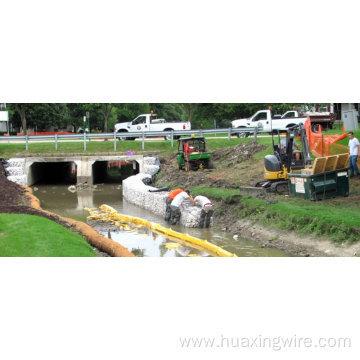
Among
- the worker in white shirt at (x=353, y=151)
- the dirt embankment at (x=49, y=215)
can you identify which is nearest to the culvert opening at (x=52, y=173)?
the dirt embankment at (x=49, y=215)

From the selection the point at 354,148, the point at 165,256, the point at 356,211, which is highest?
the point at 354,148

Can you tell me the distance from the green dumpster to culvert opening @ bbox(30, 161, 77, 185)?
75.1ft

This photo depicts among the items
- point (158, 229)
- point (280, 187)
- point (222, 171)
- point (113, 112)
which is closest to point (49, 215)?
point (158, 229)

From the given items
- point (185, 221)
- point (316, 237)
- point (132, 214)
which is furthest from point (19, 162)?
point (316, 237)

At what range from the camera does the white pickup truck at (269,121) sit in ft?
123

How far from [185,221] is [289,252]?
18.8 ft

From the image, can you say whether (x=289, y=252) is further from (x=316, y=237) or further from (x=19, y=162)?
(x=19, y=162)

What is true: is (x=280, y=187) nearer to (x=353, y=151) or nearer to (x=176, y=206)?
(x=353, y=151)

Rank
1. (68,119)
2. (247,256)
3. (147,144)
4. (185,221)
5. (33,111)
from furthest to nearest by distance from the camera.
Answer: (68,119), (33,111), (147,144), (185,221), (247,256)

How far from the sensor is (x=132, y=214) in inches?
951

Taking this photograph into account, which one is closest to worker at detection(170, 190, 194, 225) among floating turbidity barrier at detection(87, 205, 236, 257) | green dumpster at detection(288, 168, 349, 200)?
floating turbidity barrier at detection(87, 205, 236, 257)

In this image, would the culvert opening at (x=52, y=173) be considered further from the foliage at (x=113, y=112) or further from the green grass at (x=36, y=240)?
the green grass at (x=36, y=240)

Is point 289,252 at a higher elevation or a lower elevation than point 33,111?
lower

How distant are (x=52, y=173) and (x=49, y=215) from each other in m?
25.0
